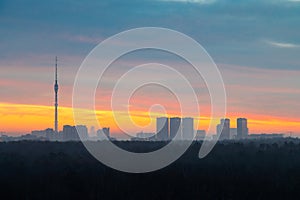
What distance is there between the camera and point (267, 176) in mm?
26969

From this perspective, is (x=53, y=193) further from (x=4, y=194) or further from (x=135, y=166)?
(x=135, y=166)

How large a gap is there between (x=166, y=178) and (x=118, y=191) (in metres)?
3.55

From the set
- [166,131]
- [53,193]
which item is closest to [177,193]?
[53,193]

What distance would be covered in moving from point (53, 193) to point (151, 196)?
3.61 metres

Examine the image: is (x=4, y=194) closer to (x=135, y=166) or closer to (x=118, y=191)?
(x=118, y=191)

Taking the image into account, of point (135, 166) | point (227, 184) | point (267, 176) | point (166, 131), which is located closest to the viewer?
point (227, 184)

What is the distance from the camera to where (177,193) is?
75.6 feet

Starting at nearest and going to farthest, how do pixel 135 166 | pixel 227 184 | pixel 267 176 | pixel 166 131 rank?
1. pixel 227 184
2. pixel 267 176
3. pixel 135 166
4. pixel 166 131

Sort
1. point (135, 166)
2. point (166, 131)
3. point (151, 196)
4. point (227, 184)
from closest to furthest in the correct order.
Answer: point (151, 196), point (227, 184), point (135, 166), point (166, 131)

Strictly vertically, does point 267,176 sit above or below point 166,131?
below

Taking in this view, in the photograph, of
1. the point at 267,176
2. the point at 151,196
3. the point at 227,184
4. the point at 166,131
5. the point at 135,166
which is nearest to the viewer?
the point at 151,196

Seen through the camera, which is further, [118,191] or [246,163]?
[246,163]

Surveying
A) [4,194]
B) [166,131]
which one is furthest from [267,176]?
[166,131]

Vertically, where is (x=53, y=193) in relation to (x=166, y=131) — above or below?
below
